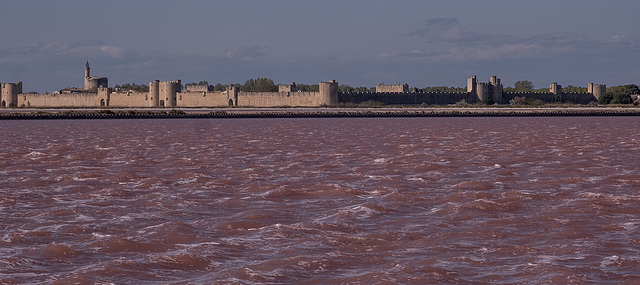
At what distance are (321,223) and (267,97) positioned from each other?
270ft

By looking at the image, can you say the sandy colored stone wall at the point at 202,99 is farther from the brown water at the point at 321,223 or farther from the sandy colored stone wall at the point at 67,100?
the brown water at the point at 321,223

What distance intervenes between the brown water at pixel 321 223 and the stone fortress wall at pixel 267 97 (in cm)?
7162

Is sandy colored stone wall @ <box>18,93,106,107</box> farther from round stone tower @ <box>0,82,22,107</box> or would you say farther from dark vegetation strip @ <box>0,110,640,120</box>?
dark vegetation strip @ <box>0,110,640,120</box>

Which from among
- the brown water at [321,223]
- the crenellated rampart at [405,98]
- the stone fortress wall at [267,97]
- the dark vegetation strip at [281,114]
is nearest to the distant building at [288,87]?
the stone fortress wall at [267,97]

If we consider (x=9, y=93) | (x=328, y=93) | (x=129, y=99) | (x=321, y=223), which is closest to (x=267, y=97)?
(x=328, y=93)

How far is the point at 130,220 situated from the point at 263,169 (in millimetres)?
7919

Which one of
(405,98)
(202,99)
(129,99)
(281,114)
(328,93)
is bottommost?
(281,114)

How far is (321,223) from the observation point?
37.0 feet

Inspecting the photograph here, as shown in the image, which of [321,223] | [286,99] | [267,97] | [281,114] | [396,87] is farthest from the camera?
[396,87]

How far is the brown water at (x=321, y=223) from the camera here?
8.58 m

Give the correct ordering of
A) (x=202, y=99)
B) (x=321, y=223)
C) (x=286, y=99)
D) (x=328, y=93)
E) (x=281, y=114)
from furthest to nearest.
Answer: (x=202, y=99) → (x=286, y=99) → (x=328, y=93) → (x=281, y=114) → (x=321, y=223)

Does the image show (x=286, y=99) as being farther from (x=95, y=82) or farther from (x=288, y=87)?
(x=95, y=82)

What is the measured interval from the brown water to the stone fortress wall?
235ft

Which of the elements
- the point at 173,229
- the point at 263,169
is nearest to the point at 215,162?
the point at 263,169
